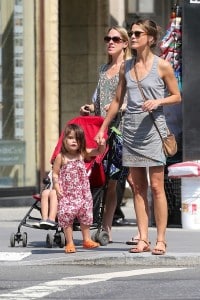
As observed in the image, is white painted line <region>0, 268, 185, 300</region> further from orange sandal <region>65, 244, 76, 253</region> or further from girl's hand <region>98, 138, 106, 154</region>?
girl's hand <region>98, 138, 106, 154</region>

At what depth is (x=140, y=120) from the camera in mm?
10289

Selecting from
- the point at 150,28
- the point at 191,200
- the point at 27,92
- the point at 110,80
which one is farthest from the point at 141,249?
the point at 27,92

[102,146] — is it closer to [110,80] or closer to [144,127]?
[144,127]

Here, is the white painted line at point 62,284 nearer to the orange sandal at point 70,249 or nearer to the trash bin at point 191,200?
the orange sandal at point 70,249

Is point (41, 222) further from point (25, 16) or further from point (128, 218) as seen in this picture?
point (25, 16)

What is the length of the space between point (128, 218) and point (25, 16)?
3512 millimetres

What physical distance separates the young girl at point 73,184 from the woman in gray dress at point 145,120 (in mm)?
424

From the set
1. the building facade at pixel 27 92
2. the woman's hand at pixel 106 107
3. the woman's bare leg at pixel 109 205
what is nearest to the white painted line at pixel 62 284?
the woman's bare leg at pixel 109 205

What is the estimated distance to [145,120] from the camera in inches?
405

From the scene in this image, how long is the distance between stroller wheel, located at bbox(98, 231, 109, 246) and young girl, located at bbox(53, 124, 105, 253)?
0.26 m

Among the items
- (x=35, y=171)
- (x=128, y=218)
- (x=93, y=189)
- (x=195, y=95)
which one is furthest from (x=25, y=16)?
(x=93, y=189)

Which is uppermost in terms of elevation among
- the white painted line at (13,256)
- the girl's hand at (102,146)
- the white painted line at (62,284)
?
the girl's hand at (102,146)

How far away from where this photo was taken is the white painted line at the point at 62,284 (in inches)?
339

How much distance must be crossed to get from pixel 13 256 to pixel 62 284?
5.20ft
